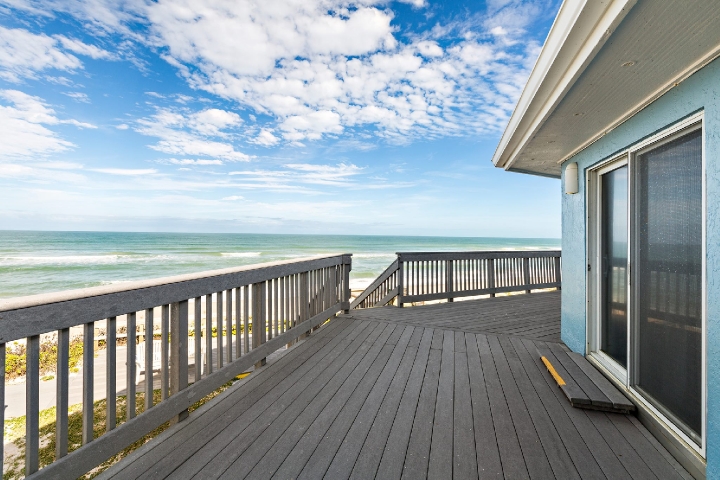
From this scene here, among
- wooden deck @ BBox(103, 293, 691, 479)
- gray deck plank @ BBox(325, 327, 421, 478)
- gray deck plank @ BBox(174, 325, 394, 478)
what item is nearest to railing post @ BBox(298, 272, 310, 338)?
wooden deck @ BBox(103, 293, 691, 479)

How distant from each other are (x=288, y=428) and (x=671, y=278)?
2310mm

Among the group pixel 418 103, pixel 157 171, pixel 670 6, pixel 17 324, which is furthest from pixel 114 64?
pixel 157 171

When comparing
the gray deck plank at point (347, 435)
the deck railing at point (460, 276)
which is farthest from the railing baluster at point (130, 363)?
the deck railing at point (460, 276)

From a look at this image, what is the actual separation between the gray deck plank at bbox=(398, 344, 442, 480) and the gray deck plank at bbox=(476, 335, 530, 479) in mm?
362

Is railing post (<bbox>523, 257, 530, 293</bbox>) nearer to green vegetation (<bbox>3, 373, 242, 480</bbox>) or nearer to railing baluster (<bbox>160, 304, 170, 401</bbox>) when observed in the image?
green vegetation (<bbox>3, 373, 242, 480</bbox>)

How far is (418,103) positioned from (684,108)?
7918 mm

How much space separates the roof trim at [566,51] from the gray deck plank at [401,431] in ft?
6.50

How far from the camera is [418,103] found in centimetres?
882

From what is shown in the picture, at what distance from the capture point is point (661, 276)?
6.09 ft

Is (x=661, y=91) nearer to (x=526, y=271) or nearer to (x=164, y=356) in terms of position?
(x=164, y=356)

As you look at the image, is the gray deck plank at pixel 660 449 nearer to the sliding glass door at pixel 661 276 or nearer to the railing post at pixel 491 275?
the sliding glass door at pixel 661 276

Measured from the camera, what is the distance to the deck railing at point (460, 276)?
209 inches

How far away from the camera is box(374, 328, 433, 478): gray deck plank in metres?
1.45

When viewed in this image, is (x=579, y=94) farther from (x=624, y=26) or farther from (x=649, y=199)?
(x=649, y=199)
